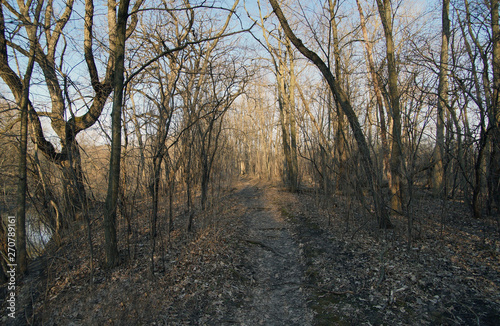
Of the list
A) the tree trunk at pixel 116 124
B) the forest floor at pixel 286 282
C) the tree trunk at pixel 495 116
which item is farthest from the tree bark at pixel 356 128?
the tree trunk at pixel 116 124

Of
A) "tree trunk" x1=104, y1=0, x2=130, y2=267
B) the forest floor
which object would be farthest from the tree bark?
"tree trunk" x1=104, y1=0, x2=130, y2=267

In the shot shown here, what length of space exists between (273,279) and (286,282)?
1.01 ft

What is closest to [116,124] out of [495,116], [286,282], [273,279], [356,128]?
[273,279]

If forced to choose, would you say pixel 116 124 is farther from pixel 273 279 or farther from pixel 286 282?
pixel 286 282

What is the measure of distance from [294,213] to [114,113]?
22.5 feet

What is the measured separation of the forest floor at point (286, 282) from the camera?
3502mm

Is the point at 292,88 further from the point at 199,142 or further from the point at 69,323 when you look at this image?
the point at 69,323

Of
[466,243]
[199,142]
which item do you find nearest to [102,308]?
[199,142]

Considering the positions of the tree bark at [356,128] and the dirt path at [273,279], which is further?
the tree bark at [356,128]

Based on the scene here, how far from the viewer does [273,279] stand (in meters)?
4.89

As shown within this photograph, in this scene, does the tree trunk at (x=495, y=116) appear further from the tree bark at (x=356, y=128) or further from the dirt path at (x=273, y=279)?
the dirt path at (x=273, y=279)

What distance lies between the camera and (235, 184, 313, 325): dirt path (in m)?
3.75

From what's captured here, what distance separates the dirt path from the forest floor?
21 millimetres

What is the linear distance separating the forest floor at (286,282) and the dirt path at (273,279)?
0.07 feet
